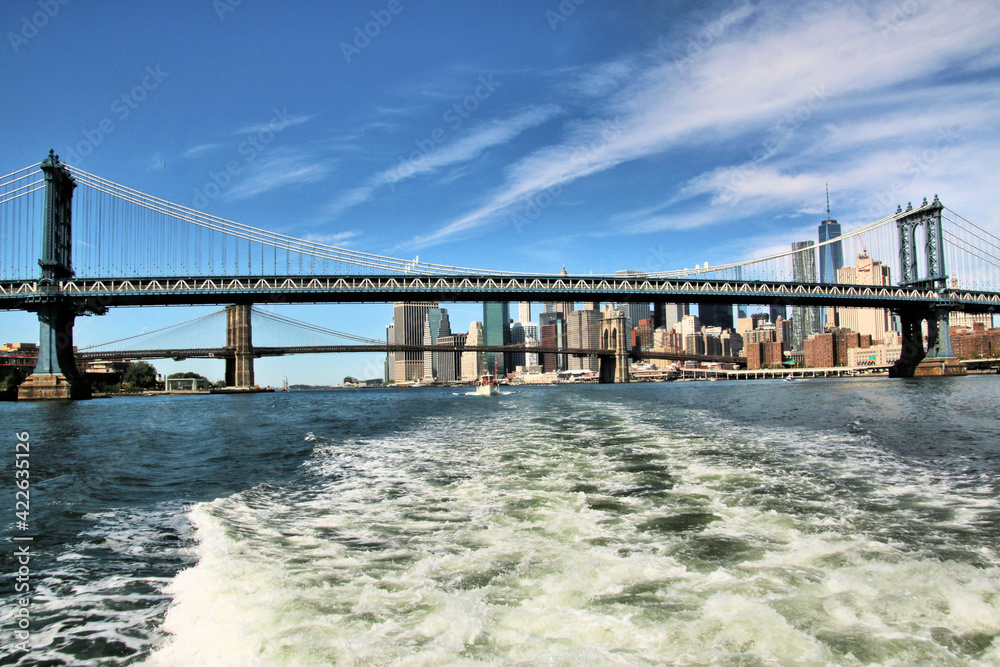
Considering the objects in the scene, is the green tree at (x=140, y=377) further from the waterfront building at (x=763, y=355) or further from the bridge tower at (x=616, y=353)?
the waterfront building at (x=763, y=355)

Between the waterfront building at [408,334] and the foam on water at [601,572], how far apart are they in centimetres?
16442

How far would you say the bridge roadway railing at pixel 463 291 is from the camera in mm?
43500

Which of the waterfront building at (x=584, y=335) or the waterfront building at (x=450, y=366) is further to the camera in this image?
the waterfront building at (x=450, y=366)

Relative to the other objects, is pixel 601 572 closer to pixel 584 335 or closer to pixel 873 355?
pixel 584 335

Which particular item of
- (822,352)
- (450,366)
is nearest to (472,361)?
(450,366)

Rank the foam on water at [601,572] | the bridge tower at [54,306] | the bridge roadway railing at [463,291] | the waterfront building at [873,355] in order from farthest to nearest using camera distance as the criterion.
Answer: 1. the waterfront building at [873,355]
2. the bridge roadway railing at [463,291]
3. the bridge tower at [54,306]
4. the foam on water at [601,572]

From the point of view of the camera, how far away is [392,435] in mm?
14875

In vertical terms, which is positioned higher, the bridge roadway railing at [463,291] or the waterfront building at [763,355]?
the bridge roadway railing at [463,291]

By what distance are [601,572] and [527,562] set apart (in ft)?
1.89

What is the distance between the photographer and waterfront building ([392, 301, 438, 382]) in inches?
6703

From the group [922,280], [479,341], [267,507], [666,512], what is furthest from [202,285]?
[479,341]

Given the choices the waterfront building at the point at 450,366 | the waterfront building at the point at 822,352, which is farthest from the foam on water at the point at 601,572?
the waterfront building at the point at 450,366

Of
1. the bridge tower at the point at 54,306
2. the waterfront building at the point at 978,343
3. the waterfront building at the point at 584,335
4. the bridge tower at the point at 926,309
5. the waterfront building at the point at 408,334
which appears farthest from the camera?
the waterfront building at the point at 408,334

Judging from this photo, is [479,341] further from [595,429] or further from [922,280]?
[595,429]
